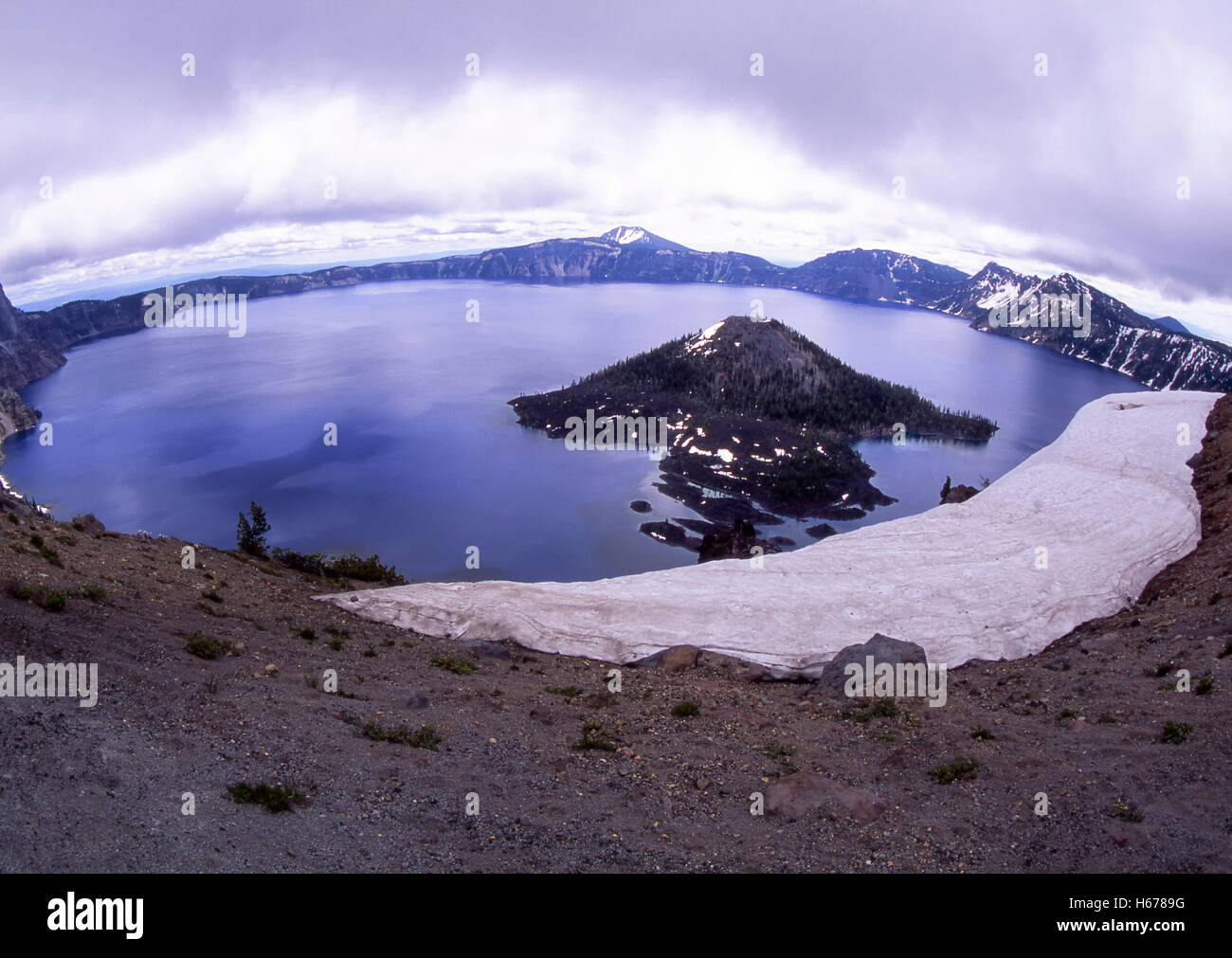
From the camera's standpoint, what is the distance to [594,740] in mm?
13008

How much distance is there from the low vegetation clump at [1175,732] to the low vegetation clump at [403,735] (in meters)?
13.0

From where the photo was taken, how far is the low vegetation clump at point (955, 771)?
11.6 meters

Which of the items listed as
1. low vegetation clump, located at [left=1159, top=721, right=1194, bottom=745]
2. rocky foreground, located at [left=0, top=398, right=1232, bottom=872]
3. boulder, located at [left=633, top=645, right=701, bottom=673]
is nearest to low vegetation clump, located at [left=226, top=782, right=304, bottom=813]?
rocky foreground, located at [left=0, top=398, right=1232, bottom=872]

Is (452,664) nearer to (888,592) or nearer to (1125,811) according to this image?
(1125,811)

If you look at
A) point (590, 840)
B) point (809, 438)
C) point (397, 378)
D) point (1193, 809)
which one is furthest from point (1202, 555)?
point (397, 378)

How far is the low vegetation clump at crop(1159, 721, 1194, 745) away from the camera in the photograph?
39.6 ft

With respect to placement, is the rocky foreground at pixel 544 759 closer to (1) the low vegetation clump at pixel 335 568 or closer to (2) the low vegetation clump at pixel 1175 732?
(2) the low vegetation clump at pixel 1175 732

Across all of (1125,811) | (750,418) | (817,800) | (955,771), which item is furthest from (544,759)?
(750,418)

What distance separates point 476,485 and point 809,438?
56475 mm

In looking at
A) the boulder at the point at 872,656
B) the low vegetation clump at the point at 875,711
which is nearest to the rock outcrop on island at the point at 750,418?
the boulder at the point at 872,656

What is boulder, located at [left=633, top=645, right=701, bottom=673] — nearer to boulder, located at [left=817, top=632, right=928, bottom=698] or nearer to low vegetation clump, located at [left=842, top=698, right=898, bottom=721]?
boulder, located at [left=817, top=632, right=928, bottom=698]

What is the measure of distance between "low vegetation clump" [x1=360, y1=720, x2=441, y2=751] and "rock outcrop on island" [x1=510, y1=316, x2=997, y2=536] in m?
63.4
